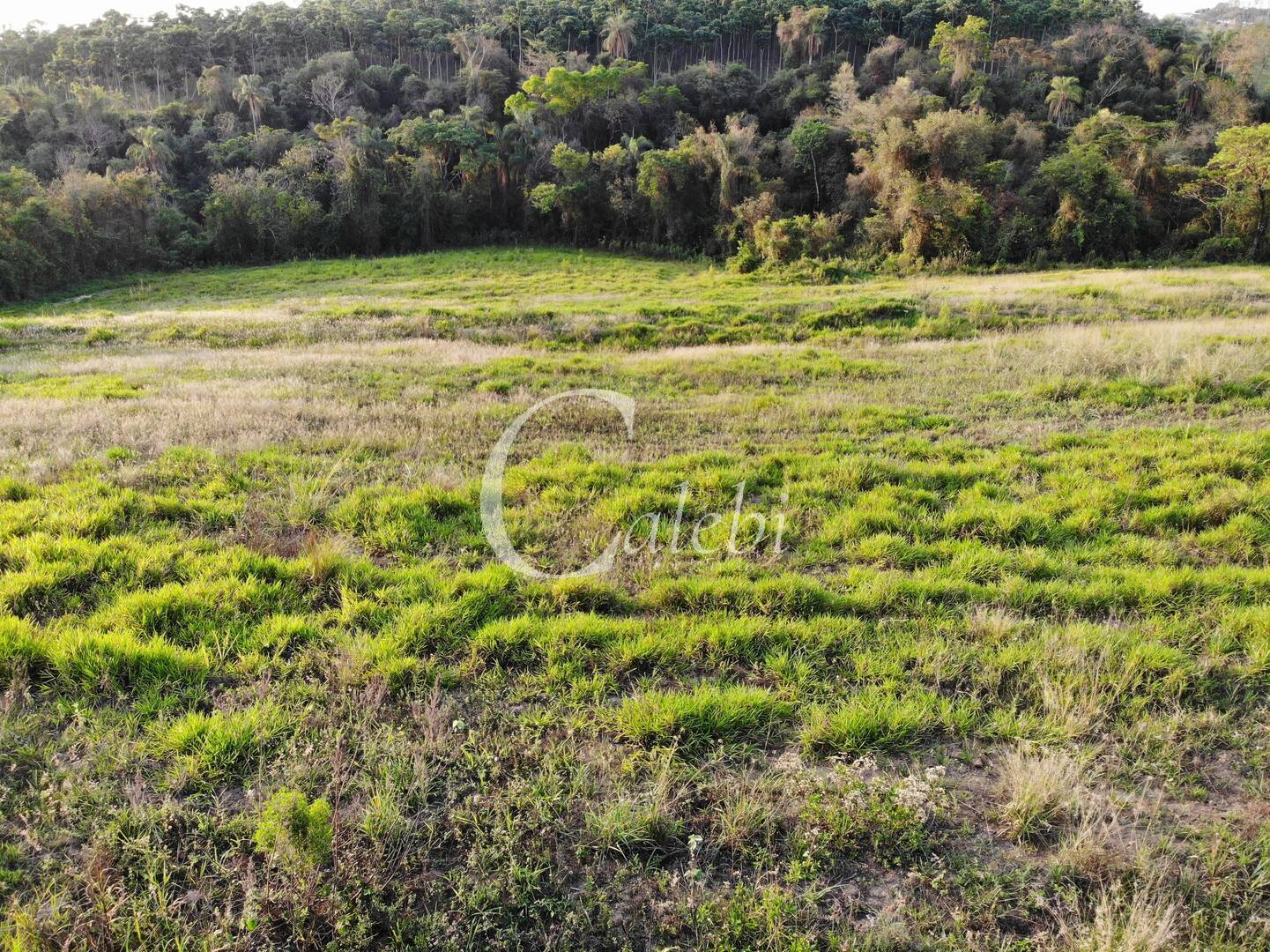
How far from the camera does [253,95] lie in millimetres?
71000

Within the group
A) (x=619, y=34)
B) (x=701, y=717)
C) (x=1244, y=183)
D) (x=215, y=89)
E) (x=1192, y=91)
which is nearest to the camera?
(x=701, y=717)

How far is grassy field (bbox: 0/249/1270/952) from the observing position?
290 centimetres

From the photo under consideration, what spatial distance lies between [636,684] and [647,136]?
73223 mm

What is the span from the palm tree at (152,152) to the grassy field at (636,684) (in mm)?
67241

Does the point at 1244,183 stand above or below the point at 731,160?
below

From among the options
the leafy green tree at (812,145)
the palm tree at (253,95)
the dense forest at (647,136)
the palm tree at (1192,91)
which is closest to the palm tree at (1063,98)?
the dense forest at (647,136)

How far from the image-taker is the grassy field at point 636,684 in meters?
2.90

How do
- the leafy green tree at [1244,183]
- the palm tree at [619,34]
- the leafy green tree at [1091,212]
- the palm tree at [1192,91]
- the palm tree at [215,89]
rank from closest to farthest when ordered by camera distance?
the leafy green tree at [1244,183] < the leafy green tree at [1091,212] < the palm tree at [1192,91] < the palm tree at [215,89] < the palm tree at [619,34]

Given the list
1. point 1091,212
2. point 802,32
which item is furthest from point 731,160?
point 802,32

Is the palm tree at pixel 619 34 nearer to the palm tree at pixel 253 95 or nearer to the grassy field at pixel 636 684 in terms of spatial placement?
the palm tree at pixel 253 95

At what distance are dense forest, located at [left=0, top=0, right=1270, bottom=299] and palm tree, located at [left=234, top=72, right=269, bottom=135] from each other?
32 cm

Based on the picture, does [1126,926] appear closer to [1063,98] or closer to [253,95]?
[1063,98]

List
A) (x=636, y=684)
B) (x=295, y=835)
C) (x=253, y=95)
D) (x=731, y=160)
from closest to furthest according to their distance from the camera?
(x=295, y=835)
(x=636, y=684)
(x=731, y=160)
(x=253, y=95)

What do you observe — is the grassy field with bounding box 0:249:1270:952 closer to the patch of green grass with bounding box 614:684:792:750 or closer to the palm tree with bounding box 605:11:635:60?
the patch of green grass with bounding box 614:684:792:750
